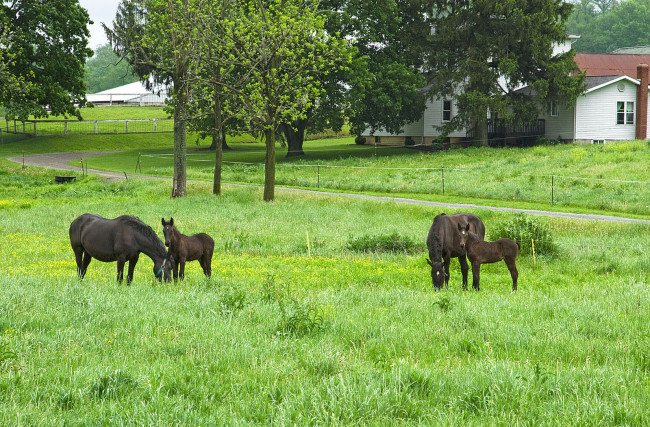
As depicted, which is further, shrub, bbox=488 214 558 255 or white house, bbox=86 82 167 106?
white house, bbox=86 82 167 106

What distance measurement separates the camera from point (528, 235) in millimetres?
21297

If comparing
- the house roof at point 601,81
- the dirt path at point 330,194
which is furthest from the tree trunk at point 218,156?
the house roof at point 601,81

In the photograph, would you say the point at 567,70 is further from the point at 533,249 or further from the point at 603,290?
the point at 603,290

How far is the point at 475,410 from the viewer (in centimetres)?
637

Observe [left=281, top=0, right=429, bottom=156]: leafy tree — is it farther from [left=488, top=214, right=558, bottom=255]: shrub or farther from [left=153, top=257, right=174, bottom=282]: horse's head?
[left=153, top=257, right=174, bottom=282]: horse's head

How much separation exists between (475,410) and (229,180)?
4087cm

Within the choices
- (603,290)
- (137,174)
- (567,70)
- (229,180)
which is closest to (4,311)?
(603,290)

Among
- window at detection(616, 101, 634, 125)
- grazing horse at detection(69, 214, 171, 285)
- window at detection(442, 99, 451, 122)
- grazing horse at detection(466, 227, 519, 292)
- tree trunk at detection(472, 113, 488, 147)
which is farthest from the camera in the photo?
window at detection(442, 99, 451, 122)

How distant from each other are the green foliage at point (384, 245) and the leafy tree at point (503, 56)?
1384 inches

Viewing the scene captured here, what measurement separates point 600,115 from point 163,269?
52823mm

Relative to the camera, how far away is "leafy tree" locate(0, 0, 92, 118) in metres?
50.2

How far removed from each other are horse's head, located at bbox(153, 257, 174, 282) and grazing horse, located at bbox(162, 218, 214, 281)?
0.20 metres

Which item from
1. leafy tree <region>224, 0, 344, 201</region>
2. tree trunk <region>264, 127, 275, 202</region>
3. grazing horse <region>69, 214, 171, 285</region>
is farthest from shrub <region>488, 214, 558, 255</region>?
tree trunk <region>264, 127, 275, 202</region>

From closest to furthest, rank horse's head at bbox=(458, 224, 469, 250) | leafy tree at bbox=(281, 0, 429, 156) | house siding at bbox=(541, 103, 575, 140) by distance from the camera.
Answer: horse's head at bbox=(458, 224, 469, 250)
leafy tree at bbox=(281, 0, 429, 156)
house siding at bbox=(541, 103, 575, 140)
